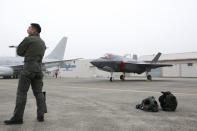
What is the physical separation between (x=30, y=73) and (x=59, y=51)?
36464 mm

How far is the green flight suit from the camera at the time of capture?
373 centimetres

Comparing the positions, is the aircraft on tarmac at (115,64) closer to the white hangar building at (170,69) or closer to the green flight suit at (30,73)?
the green flight suit at (30,73)

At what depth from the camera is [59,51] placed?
129ft

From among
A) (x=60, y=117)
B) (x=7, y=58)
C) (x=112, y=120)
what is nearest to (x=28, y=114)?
(x=60, y=117)

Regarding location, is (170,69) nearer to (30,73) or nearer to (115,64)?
(115,64)

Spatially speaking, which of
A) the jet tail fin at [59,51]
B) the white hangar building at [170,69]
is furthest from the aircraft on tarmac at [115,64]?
the white hangar building at [170,69]

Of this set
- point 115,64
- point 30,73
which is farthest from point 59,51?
point 30,73

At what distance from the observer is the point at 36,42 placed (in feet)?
12.9

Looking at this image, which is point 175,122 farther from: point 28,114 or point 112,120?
point 28,114

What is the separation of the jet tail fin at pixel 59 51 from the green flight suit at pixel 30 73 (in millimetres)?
35744

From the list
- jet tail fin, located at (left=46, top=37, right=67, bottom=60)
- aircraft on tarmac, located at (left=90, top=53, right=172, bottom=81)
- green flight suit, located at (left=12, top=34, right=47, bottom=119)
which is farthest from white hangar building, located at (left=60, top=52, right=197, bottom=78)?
green flight suit, located at (left=12, top=34, right=47, bottom=119)

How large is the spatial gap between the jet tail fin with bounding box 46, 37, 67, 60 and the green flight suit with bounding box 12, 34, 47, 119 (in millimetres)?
35744

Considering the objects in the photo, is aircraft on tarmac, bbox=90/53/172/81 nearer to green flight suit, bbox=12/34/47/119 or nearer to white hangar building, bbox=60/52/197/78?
green flight suit, bbox=12/34/47/119

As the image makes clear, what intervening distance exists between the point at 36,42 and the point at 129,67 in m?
16.3
